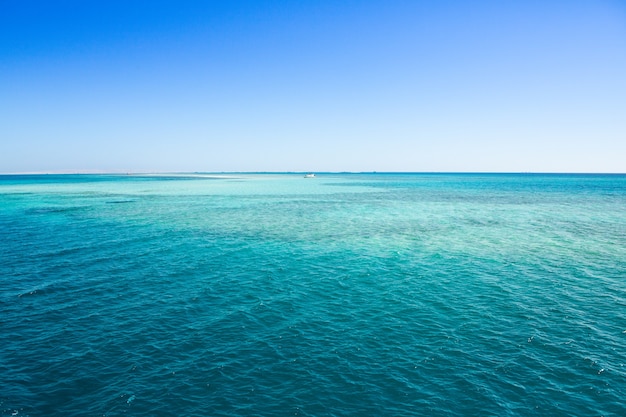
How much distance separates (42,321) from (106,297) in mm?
4364

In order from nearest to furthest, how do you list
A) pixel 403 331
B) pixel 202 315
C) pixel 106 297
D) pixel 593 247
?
1. pixel 403 331
2. pixel 202 315
3. pixel 106 297
4. pixel 593 247

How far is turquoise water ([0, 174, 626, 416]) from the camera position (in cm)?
1559

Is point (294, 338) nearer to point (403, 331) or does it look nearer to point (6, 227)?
point (403, 331)

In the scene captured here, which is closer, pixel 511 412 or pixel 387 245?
pixel 511 412

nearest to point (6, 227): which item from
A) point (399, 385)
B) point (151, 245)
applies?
point (151, 245)

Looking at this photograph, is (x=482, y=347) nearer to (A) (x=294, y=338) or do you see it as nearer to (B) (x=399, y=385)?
(B) (x=399, y=385)

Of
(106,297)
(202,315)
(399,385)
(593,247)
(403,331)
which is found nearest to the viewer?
(399,385)

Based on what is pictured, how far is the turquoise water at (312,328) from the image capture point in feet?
51.1

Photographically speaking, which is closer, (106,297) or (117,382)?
(117,382)

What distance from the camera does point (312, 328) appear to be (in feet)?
72.0

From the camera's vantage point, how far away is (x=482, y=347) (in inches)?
768

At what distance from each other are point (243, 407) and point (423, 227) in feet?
157

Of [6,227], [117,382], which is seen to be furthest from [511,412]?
[6,227]

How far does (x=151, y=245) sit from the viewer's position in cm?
4409
